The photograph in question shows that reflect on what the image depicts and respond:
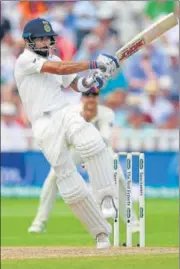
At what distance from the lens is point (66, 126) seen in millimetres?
7590

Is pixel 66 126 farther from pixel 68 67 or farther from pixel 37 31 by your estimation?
pixel 37 31

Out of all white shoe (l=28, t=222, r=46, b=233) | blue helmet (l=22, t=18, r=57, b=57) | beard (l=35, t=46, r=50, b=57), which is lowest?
white shoe (l=28, t=222, r=46, b=233)

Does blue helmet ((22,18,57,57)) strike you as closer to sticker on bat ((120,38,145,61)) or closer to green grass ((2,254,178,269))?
sticker on bat ((120,38,145,61))

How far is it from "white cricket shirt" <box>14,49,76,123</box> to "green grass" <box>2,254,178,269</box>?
1392 mm

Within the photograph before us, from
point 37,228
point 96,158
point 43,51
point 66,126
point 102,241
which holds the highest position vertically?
point 43,51

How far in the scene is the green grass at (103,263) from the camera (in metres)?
6.38

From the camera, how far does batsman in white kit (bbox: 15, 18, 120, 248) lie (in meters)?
7.57

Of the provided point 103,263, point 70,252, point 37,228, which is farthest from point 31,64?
point 37,228

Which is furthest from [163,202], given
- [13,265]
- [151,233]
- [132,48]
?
[13,265]

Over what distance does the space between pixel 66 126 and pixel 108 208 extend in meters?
0.74

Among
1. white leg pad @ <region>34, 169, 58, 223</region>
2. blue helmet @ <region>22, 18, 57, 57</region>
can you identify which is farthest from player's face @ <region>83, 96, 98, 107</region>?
blue helmet @ <region>22, 18, 57, 57</region>

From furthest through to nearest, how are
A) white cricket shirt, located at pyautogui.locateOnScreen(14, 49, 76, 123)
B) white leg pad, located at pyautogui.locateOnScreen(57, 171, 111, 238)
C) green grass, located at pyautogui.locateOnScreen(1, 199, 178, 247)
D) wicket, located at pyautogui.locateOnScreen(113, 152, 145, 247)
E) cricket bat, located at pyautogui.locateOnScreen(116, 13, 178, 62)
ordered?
1. green grass, located at pyautogui.locateOnScreen(1, 199, 178, 247)
2. wicket, located at pyautogui.locateOnScreen(113, 152, 145, 247)
3. cricket bat, located at pyautogui.locateOnScreen(116, 13, 178, 62)
4. white cricket shirt, located at pyautogui.locateOnScreen(14, 49, 76, 123)
5. white leg pad, located at pyautogui.locateOnScreen(57, 171, 111, 238)

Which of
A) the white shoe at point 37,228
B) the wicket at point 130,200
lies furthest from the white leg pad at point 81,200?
the white shoe at point 37,228

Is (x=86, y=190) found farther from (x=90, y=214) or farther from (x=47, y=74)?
(x=47, y=74)
